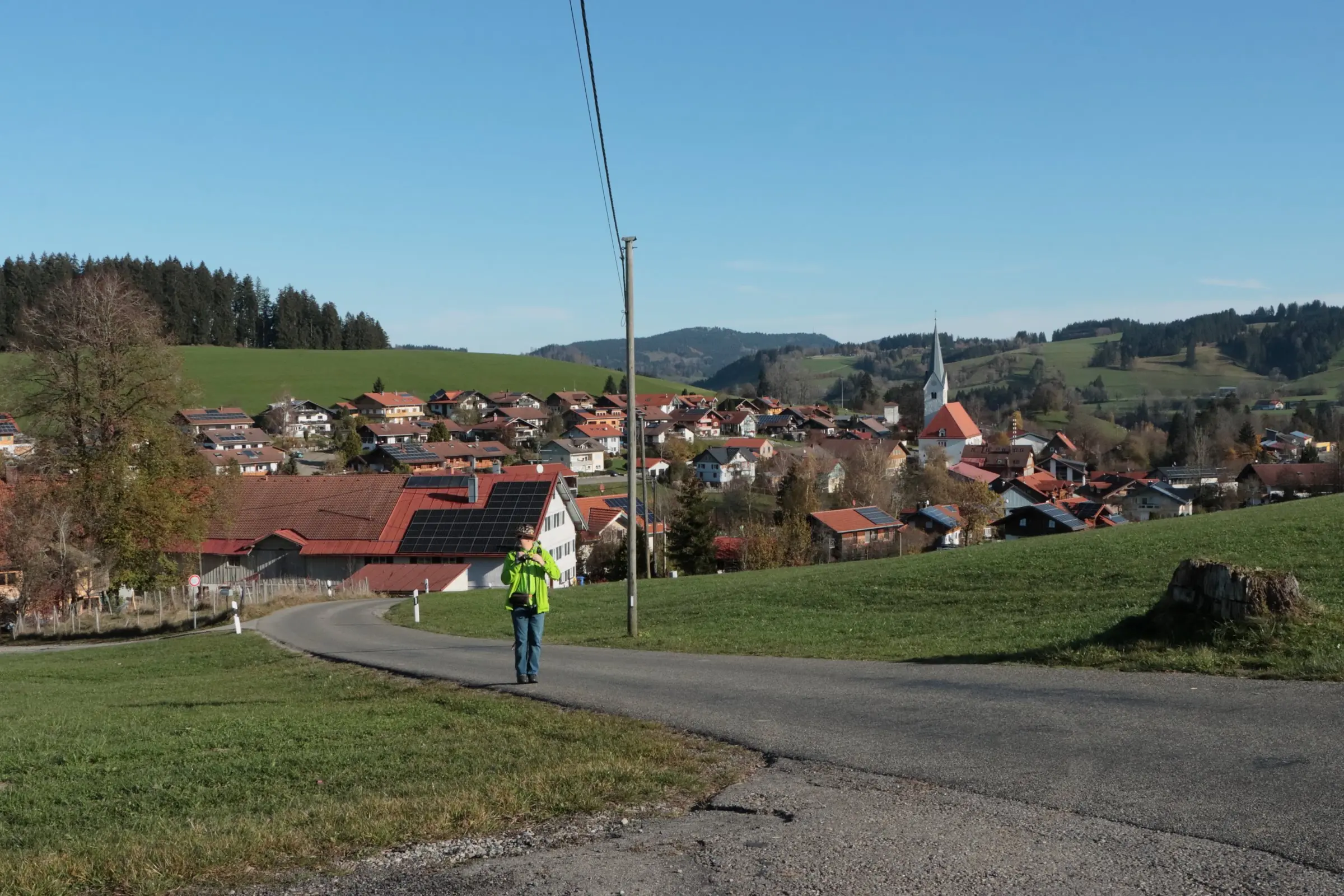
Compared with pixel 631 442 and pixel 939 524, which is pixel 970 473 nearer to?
pixel 939 524

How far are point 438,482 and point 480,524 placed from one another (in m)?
5.10

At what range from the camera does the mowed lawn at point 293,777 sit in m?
6.00

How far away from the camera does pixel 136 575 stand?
41.0m

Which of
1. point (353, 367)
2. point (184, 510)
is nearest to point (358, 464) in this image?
point (353, 367)

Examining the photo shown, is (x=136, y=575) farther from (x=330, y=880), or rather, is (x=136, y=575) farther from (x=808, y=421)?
(x=808, y=421)

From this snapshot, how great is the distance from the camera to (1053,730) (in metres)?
8.35

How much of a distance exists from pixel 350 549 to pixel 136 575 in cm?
1132

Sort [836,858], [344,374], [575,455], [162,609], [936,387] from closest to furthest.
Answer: [836,858]
[162,609]
[575,455]
[936,387]
[344,374]

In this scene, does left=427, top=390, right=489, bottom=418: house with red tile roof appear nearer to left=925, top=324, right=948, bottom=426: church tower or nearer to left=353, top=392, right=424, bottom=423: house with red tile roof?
left=353, top=392, right=424, bottom=423: house with red tile roof

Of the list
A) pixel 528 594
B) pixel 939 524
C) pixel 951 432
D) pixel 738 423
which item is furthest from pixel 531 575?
pixel 738 423

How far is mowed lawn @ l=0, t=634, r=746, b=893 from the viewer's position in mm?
6004

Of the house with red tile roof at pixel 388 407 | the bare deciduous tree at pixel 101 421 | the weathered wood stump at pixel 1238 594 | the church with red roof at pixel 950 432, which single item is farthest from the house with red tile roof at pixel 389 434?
the weathered wood stump at pixel 1238 594

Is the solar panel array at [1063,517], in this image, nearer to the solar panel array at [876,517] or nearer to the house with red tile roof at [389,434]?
the solar panel array at [876,517]

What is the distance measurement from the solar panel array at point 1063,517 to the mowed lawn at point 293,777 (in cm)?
6634
